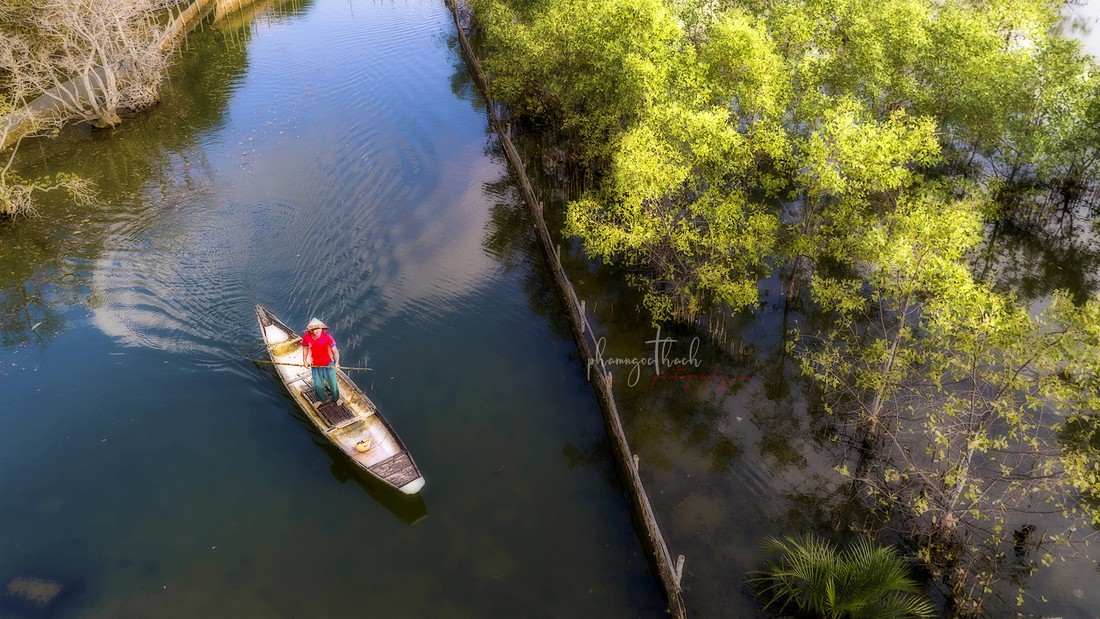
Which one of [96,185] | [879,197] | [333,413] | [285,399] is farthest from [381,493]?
[96,185]

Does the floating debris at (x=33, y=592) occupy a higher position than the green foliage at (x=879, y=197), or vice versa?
the green foliage at (x=879, y=197)

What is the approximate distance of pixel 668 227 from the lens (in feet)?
72.9

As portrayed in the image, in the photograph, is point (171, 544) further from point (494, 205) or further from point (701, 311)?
point (494, 205)

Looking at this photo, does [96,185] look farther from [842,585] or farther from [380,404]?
[842,585]

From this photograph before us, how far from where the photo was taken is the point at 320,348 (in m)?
18.8

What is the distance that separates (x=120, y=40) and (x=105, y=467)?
31239 millimetres

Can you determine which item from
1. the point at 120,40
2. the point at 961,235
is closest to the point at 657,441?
the point at 961,235

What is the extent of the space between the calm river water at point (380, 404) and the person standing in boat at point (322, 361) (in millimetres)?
1810

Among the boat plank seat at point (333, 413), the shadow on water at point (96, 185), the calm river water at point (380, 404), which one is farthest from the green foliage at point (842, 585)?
the shadow on water at point (96, 185)

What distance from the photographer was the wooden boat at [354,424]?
17.5 m

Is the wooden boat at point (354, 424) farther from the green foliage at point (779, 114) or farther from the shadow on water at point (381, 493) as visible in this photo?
the green foliage at point (779, 114)

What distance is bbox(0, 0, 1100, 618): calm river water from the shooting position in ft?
53.0

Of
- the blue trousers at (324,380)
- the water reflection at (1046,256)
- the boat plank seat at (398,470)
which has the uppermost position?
the blue trousers at (324,380)

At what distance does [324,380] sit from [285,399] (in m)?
2.50
